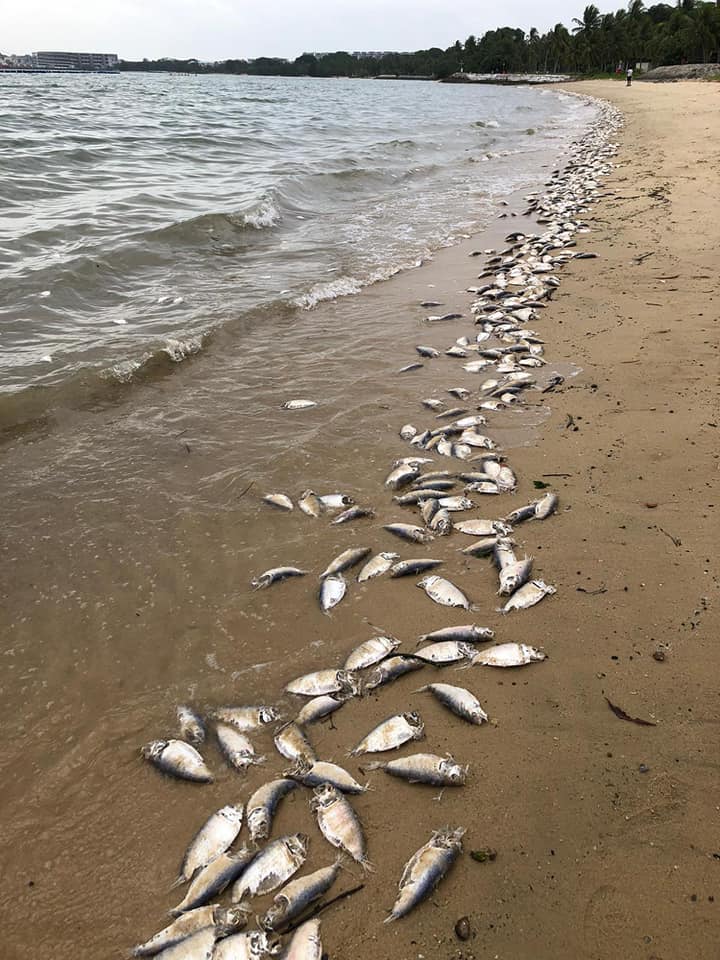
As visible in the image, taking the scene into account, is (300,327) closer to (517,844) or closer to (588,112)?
(517,844)

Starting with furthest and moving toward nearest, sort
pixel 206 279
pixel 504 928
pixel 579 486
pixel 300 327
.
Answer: pixel 206 279
pixel 300 327
pixel 579 486
pixel 504 928

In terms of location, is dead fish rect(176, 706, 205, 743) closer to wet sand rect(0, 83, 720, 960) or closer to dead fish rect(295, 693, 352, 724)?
wet sand rect(0, 83, 720, 960)

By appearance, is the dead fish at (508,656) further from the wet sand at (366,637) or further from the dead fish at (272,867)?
the dead fish at (272,867)

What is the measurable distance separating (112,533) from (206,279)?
22.6ft

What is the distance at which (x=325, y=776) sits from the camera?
9.08 ft

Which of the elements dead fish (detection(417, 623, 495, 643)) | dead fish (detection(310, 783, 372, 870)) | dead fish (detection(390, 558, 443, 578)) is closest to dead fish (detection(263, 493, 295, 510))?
dead fish (detection(390, 558, 443, 578))

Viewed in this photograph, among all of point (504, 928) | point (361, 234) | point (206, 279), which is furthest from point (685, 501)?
point (361, 234)

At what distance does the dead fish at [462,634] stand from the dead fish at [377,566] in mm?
603

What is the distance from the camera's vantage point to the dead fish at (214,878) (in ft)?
7.78

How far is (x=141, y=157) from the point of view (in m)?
20.2

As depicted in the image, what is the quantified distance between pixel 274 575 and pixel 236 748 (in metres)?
1.24

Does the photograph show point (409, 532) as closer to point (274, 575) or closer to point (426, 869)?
point (274, 575)

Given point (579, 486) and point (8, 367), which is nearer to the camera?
point (579, 486)

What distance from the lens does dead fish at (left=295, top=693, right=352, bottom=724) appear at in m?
3.06
